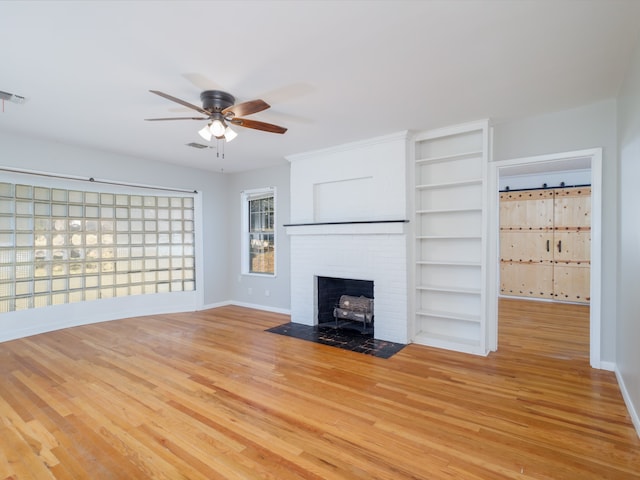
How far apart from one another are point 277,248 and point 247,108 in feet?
11.2

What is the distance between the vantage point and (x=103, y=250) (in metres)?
5.19

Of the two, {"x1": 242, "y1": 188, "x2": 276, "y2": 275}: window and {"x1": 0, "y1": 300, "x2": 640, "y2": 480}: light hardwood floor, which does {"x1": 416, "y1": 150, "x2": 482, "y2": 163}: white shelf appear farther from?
{"x1": 242, "y1": 188, "x2": 276, "y2": 275}: window

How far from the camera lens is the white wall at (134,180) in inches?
169

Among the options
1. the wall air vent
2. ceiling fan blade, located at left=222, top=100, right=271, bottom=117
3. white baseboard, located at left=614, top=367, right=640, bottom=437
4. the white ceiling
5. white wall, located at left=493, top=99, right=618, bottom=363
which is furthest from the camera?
white wall, located at left=493, top=99, right=618, bottom=363

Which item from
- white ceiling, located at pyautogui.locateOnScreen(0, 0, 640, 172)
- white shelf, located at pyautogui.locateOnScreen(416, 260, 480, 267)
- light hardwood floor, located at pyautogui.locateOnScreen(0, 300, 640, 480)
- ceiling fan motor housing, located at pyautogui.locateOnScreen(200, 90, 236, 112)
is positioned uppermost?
white ceiling, located at pyautogui.locateOnScreen(0, 0, 640, 172)

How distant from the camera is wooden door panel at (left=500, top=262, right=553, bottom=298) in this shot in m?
6.68

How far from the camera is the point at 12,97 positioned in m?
3.00

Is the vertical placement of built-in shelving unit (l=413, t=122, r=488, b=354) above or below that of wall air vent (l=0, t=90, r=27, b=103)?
below

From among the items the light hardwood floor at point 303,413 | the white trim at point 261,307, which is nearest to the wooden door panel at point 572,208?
the light hardwood floor at point 303,413

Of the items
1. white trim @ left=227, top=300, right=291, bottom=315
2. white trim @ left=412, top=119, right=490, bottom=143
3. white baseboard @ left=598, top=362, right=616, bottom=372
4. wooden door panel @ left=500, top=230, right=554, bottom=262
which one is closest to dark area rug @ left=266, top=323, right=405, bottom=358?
white trim @ left=227, top=300, right=291, bottom=315

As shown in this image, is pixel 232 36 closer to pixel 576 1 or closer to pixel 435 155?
pixel 576 1

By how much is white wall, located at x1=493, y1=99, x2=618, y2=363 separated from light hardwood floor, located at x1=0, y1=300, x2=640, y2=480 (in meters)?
0.58

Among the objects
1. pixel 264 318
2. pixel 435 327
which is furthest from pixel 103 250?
pixel 435 327

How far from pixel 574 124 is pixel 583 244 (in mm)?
4146
